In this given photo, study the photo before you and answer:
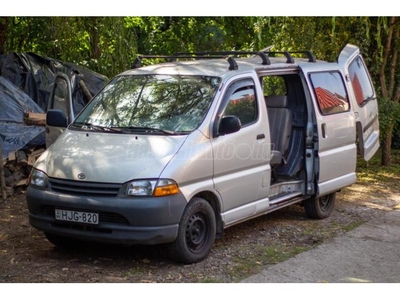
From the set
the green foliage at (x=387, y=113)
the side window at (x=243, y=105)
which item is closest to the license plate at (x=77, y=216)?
the side window at (x=243, y=105)

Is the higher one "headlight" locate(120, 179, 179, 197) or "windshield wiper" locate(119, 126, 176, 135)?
"windshield wiper" locate(119, 126, 176, 135)

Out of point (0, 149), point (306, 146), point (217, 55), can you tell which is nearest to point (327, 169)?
point (306, 146)

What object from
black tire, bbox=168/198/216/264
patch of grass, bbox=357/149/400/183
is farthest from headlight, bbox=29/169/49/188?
patch of grass, bbox=357/149/400/183

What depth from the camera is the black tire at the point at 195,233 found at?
660 centimetres

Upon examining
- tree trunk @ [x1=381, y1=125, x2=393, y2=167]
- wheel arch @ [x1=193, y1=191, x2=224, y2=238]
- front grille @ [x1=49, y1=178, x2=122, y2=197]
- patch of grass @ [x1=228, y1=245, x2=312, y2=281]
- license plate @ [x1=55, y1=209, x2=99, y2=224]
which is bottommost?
tree trunk @ [x1=381, y1=125, x2=393, y2=167]

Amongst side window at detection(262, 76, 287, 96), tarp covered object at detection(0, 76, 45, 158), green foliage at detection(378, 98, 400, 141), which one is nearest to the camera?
tarp covered object at detection(0, 76, 45, 158)

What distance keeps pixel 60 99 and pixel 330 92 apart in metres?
4.01

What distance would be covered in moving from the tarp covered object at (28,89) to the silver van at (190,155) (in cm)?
161

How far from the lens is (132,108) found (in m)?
7.40

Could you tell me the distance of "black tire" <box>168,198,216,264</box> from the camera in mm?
6602

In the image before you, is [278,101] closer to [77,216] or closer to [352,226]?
[352,226]

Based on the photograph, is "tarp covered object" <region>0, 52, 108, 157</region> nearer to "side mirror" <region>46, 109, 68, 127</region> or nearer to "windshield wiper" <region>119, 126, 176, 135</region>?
"side mirror" <region>46, 109, 68, 127</region>

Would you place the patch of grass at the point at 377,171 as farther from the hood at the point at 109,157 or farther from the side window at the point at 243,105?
the hood at the point at 109,157

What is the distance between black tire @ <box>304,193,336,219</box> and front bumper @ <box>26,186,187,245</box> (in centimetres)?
287
